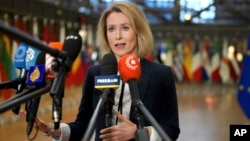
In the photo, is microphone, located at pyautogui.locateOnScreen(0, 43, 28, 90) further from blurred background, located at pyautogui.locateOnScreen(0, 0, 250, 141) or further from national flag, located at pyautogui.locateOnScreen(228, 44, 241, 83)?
national flag, located at pyautogui.locateOnScreen(228, 44, 241, 83)

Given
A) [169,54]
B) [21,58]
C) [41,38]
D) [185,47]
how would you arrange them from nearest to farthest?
[21,58]
[41,38]
[169,54]
[185,47]

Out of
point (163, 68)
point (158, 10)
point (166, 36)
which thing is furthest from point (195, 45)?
point (163, 68)

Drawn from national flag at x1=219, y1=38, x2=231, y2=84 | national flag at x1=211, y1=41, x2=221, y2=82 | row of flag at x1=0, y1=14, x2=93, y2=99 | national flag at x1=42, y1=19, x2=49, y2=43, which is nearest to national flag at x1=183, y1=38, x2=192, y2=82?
national flag at x1=211, y1=41, x2=221, y2=82

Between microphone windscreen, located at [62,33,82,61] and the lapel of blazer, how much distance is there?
22.5 inches

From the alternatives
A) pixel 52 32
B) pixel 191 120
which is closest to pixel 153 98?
pixel 191 120

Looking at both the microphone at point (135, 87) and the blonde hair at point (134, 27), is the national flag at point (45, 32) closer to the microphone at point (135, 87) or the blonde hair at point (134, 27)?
the blonde hair at point (134, 27)

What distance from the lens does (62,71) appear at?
1.53 meters

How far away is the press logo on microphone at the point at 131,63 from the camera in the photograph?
1.72 meters

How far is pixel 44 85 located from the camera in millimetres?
1674

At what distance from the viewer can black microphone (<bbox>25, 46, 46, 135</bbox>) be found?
5.54 feet

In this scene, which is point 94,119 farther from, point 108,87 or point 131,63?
point 131,63

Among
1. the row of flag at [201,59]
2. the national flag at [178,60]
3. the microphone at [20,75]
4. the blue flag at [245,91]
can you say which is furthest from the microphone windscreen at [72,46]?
the national flag at [178,60]

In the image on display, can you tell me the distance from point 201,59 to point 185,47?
37.2 inches

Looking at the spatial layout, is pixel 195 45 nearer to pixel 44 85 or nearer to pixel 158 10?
pixel 158 10
